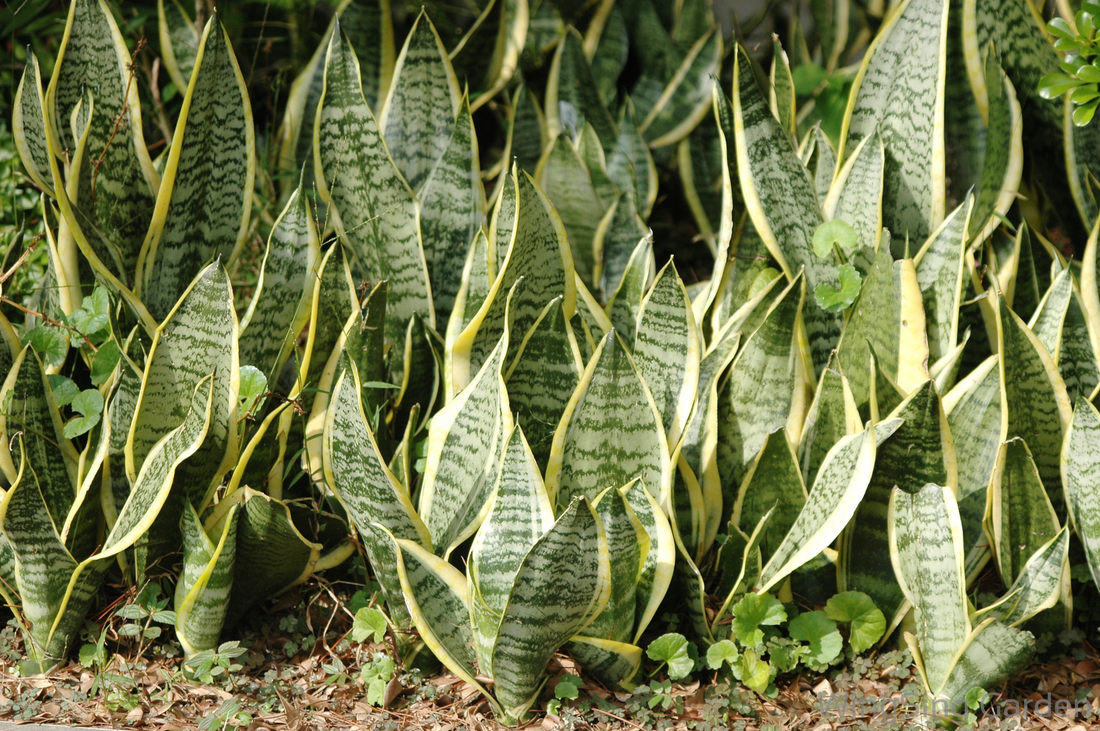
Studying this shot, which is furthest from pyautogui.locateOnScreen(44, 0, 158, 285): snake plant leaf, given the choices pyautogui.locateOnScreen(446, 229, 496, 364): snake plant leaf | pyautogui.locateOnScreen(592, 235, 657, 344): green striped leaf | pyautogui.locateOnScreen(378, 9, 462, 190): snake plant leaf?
pyautogui.locateOnScreen(592, 235, 657, 344): green striped leaf

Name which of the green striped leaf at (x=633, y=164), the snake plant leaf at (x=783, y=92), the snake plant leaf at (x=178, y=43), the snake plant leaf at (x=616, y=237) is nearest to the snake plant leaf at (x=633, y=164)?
the green striped leaf at (x=633, y=164)

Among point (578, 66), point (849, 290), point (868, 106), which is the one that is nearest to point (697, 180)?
point (578, 66)

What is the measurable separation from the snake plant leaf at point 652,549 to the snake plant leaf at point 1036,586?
1.28 ft

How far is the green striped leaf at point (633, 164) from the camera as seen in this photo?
1.93 metres

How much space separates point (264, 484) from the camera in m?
1.36

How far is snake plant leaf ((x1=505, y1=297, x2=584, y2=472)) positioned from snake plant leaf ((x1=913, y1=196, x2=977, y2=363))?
546 mm

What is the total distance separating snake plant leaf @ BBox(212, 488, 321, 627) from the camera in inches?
46.7

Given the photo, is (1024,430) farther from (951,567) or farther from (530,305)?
(530,305)

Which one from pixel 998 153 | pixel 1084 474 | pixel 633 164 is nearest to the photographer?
pixel 1084 474

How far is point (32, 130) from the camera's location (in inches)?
54.6

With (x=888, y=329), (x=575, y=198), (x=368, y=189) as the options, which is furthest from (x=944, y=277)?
(x=368, y=189)

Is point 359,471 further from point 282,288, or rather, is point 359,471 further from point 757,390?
point 757,390

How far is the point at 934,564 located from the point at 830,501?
0.15 m

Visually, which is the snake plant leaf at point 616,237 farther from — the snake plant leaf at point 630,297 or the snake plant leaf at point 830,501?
the snake plant leaf at point 830,501
